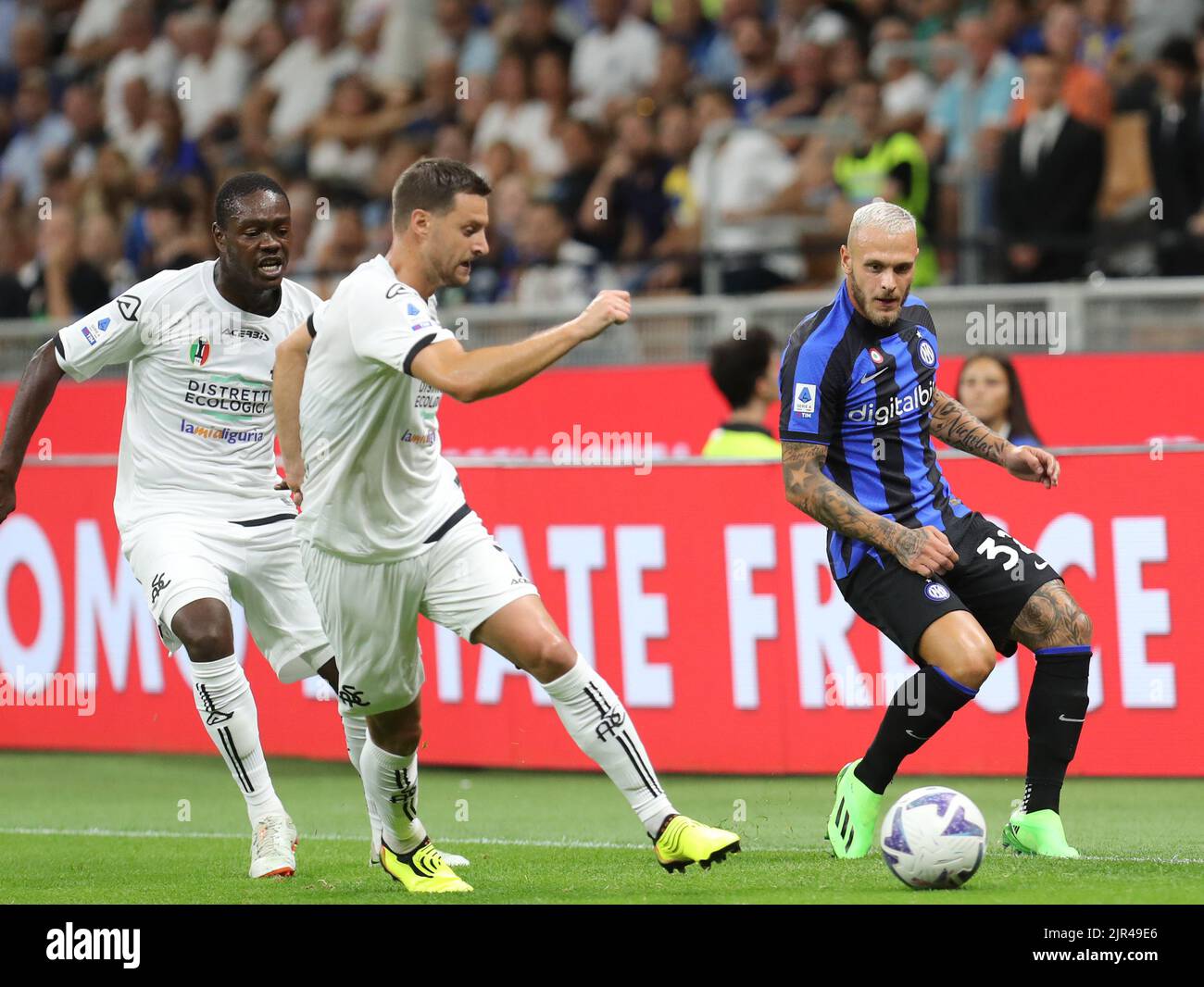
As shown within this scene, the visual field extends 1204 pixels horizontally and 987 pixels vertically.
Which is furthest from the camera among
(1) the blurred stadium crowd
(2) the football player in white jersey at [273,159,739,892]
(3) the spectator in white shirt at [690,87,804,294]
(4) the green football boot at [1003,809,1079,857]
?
(3) the spectator in white shirt at [690,87,804,294]

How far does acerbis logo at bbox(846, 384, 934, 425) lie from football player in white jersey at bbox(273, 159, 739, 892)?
1334mm

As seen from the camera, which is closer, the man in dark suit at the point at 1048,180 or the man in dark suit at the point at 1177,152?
the man in dark suit at the point at 1177,152

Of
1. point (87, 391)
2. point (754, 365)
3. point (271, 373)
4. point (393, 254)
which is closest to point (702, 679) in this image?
point (754, 365)

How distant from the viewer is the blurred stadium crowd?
12.8 m

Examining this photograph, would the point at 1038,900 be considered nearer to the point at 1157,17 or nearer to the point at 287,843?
the point at 287,843

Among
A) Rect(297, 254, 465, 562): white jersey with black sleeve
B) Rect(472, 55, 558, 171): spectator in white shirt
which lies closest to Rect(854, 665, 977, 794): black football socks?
Rect(297, 254, 465, 562): white jersey with black sleeve

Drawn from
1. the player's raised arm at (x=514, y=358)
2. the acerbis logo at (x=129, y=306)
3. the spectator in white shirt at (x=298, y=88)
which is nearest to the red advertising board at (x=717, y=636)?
the acerbis logo at (x=129, y=306)

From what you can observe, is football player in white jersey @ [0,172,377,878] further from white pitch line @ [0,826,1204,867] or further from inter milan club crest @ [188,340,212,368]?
white pitch line @ [0,826,1204,867]

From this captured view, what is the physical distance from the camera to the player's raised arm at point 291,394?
718 centimetres

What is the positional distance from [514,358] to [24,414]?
2776 mm

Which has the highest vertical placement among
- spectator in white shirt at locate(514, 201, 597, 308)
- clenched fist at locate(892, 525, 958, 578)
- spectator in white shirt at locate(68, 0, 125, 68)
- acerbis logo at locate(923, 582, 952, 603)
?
spectator in white shirt at locate(68, 0, 125, 68)

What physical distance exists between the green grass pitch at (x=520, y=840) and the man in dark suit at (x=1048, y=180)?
4.19 m

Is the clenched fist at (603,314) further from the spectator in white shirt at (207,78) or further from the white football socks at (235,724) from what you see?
the spectator in white shirt at (207,78)

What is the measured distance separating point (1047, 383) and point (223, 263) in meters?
5.73
